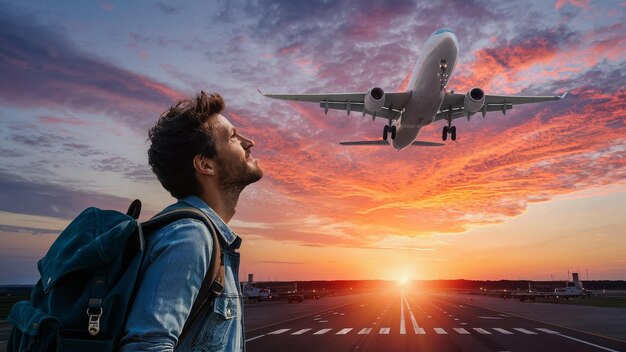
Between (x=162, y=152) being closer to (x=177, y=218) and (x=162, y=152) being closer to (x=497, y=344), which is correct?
(x=177, y=218)

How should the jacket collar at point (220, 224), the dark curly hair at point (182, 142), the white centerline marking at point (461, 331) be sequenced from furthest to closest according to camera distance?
the white centerline marking at point (461, 331) → the dark curly hair at point (182, 142) → the jacket collar at point (220, 224)

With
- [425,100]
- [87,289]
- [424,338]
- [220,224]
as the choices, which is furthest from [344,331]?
[87,289]

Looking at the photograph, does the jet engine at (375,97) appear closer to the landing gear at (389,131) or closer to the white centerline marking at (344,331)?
the landing gear at (389,131)

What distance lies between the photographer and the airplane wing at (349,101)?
32.7 metres

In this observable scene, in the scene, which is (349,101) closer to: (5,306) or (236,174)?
(236,174)

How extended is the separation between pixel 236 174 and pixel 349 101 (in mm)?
34650

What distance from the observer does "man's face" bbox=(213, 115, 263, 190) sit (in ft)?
8.25

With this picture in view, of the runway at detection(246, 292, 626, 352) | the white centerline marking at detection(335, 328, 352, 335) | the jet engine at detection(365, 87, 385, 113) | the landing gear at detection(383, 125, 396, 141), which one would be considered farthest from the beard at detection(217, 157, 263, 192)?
the landing gear at detection(383, 125, 396, 141)

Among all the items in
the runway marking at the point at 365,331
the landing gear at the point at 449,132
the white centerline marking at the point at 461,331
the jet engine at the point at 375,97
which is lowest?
the runway marking at the point at 365,331

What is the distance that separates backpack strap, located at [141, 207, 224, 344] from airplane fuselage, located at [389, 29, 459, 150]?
85.4ft

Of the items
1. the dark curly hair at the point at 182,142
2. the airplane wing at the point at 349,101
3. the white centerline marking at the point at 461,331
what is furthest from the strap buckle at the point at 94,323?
the airplane wing at the point at 349,101

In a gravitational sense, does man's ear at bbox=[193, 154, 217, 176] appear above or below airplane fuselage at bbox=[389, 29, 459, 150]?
below

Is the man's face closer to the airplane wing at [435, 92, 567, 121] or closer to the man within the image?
the man

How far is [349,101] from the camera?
36.7 meters
